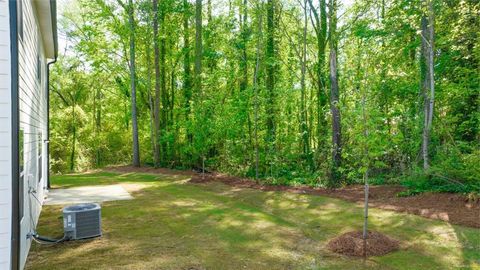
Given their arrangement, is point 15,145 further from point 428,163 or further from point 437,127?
point 437,127

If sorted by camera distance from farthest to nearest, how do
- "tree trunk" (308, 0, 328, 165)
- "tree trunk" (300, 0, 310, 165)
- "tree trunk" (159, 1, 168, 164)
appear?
"tree trunk" (159, 1, 168, 164), "tree trunk" (300, 0, 310, 165), "tree trunk" (308, 0, 328, 165)

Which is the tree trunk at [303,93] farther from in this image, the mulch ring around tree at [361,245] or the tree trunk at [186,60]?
the mulch ring around tree at [361,245]

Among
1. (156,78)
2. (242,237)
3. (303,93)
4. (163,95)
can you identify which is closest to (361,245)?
(242,237)

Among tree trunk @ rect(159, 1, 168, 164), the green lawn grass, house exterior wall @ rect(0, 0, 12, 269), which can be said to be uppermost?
tree trunk @ rect(159, 1, 168, 164)

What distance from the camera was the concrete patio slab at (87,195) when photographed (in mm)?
8867

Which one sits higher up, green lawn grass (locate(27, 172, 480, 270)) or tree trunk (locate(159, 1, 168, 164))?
tree trunk (locate(159, 1, 168, 164))

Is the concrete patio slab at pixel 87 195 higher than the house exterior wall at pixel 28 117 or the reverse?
the reverse

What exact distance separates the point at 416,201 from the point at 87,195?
8488 millimetres

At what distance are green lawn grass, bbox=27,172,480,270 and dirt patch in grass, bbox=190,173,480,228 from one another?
0.37 metres

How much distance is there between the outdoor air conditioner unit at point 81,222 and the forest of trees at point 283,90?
168 inches

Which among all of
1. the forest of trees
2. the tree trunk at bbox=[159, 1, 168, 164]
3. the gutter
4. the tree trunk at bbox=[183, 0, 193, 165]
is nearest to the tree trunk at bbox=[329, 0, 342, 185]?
the forest of trees

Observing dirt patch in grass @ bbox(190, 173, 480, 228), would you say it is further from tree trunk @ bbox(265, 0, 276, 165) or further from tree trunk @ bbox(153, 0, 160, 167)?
tree trunk @ bbox(153, 0, 160, 167)

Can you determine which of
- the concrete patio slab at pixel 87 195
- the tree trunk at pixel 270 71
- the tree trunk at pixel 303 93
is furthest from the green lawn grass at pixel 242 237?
the tree trunk at pixel 303 93

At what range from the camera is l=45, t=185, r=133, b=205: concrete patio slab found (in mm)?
8867
